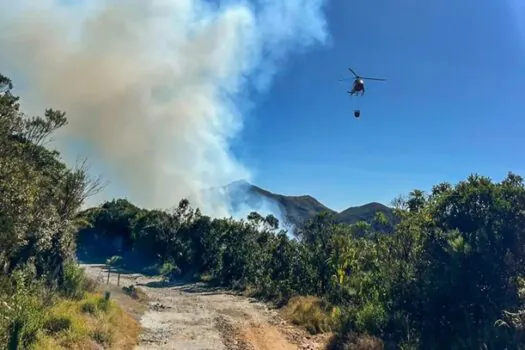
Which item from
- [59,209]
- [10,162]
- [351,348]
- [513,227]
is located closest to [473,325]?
[513,227]

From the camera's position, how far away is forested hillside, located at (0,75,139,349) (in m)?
8.44

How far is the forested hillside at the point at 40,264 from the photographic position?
27.7 ft

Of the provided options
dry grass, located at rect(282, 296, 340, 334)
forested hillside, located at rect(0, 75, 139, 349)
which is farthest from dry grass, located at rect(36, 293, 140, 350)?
dry grass, located at rect(282, 296, 340, 334)

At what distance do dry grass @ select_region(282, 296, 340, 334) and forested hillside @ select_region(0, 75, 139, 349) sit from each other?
6.59 meters

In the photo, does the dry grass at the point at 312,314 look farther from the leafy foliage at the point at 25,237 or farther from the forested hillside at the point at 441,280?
the leafy foliage at the point at 25,237

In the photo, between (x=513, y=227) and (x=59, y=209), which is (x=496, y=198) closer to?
(x=513, y=227)

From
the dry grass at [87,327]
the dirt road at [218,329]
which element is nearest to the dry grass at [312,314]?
the dirt road at [218,329]

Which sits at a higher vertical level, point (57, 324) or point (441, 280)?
point (441, 280)

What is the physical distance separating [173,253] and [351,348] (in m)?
40.1

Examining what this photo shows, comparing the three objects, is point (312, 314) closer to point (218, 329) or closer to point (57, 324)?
point (218, 329)

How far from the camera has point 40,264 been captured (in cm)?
1677

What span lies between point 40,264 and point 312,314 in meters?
11.2

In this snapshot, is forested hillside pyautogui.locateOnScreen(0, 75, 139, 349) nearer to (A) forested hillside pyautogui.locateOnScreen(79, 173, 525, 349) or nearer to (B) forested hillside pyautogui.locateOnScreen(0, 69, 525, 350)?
(B) forested hillside pyautogui.locateOnScreen(0, 69, 525, 350)

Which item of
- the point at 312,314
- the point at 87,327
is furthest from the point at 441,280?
the point at 87,327
